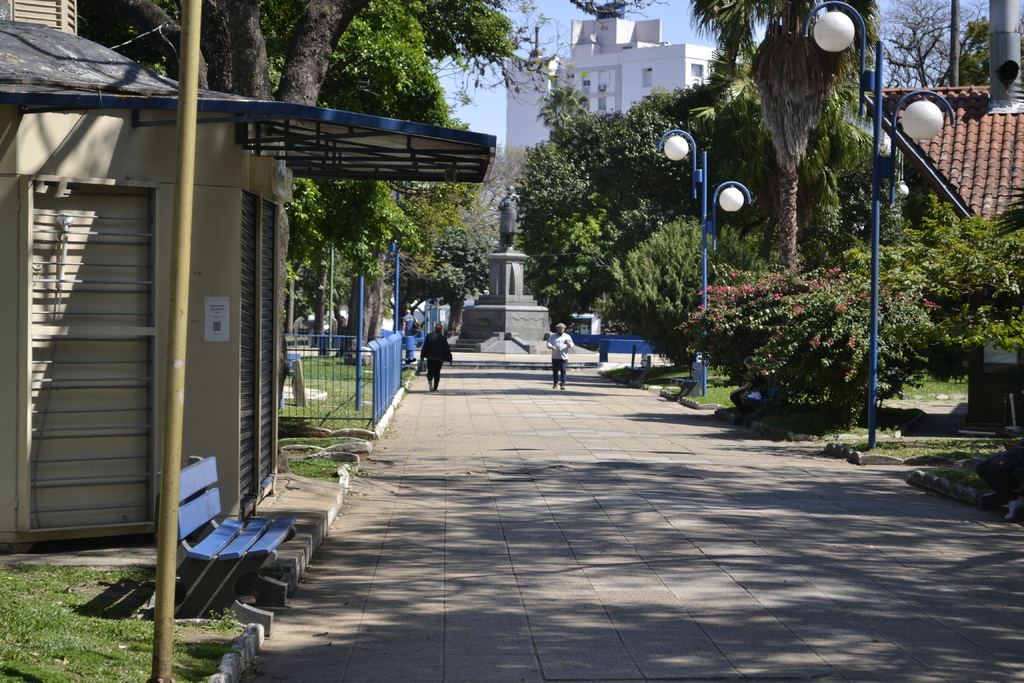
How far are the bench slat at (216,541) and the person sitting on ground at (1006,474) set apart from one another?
6.75 m

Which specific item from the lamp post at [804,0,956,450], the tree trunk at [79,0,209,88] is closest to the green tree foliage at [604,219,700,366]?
the lamp post at [804,0,956,450]

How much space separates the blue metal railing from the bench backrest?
974 centimetres

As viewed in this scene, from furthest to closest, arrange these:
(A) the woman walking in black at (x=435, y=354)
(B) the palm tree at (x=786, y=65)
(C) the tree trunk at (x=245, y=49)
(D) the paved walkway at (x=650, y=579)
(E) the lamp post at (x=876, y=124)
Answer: (A) the woman walking in black at (x=435, y=354) < (B) the palm tree at (x=786, y=65) < (E) the lamp post at (x=876, y=124) < (C) the tree trunk at (x=245, y=49) < (D) the paved walkway at (x=650, y=579)

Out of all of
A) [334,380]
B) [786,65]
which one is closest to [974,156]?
[786,65]

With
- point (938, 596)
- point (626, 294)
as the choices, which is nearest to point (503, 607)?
point (938, 596)

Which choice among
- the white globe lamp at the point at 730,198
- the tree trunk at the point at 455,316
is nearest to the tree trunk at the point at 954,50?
the white globe lamp at the point at 730,198

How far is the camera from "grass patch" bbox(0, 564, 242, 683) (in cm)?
435

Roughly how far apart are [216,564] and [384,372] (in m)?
12.5

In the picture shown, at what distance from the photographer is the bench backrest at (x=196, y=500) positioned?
5386mm

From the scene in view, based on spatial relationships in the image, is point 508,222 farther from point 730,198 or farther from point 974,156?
point 974,156

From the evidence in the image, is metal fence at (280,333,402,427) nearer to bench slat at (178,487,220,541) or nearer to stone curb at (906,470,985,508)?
stone curb at (906,470,985,508)

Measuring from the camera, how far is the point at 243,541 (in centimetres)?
579

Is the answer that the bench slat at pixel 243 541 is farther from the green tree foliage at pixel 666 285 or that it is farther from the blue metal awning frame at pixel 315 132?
the green tree foliage at pixel 666 285

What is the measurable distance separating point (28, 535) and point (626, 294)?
24.5 metres
